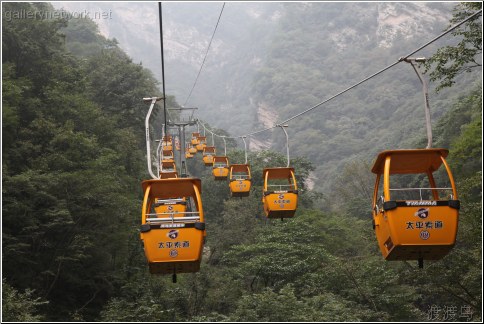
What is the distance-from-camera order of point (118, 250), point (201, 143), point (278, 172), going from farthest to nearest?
point (201, 143) < point (118, 250) < point (278, 172)

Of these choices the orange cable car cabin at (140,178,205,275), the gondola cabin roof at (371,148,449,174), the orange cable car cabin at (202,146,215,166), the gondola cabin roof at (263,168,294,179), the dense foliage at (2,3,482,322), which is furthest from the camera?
the orange cable car cabin at (202,146,215,166)

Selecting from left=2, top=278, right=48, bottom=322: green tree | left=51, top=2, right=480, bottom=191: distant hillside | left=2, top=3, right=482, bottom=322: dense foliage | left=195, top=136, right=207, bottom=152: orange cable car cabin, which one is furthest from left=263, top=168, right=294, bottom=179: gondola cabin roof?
left=51, top=2, right=480, bottom=191: distant hillside

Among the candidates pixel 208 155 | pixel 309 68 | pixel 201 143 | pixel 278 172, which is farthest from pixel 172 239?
pixel 309 68

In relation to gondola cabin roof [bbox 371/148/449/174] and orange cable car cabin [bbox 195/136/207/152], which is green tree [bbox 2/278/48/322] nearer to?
gondola cabin roof [bbox 371/148/449/174]

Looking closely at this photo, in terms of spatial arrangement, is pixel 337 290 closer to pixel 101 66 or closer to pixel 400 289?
pixel 400 289

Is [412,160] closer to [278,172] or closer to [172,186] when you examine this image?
[172,186]

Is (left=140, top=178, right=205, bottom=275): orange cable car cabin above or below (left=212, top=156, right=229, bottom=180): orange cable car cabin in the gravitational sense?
below

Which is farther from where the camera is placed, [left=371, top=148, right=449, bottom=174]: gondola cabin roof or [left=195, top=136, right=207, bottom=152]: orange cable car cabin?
[left=195, top=136, right=207, bottom=152]: orange cable car cabin
